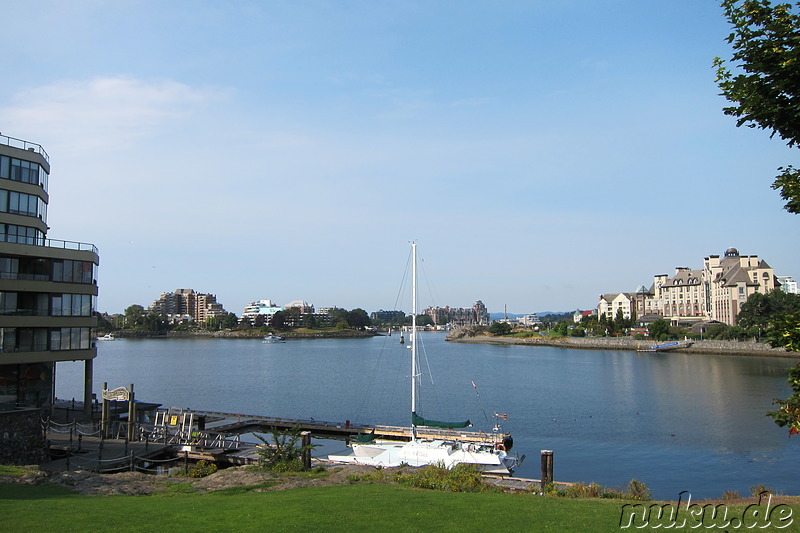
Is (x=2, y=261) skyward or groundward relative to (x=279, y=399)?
skyward

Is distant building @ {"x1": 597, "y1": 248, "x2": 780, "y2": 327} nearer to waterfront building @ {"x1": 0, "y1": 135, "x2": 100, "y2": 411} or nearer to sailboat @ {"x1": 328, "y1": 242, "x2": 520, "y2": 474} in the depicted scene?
sailboat @ {"x1": 328, "y1": 242, "x2": 520, "y2": 474}

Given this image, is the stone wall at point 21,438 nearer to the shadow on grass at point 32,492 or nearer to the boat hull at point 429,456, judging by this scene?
the shadow on grass at point 32,492

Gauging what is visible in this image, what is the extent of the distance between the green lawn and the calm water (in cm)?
1846

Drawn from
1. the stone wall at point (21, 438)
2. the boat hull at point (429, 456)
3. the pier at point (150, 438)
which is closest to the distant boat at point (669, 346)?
the pier at point (150, 438)

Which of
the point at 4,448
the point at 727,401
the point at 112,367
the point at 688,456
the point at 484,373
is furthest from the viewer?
the point at 112,367

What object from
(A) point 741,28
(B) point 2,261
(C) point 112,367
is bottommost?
(C) point 112,367

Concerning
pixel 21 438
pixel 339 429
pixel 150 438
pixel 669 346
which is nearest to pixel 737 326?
pixel 669 346

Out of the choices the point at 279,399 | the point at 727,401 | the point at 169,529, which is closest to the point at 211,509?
the point at 169,529

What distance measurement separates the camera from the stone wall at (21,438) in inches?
1027

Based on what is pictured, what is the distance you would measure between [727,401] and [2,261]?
63241mm

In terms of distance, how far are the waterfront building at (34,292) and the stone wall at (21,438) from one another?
31.4ft

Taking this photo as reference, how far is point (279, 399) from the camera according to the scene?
64.4m

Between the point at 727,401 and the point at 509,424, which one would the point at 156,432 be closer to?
the point at 509,424

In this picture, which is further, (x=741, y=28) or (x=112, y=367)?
(x=112, y=367)
